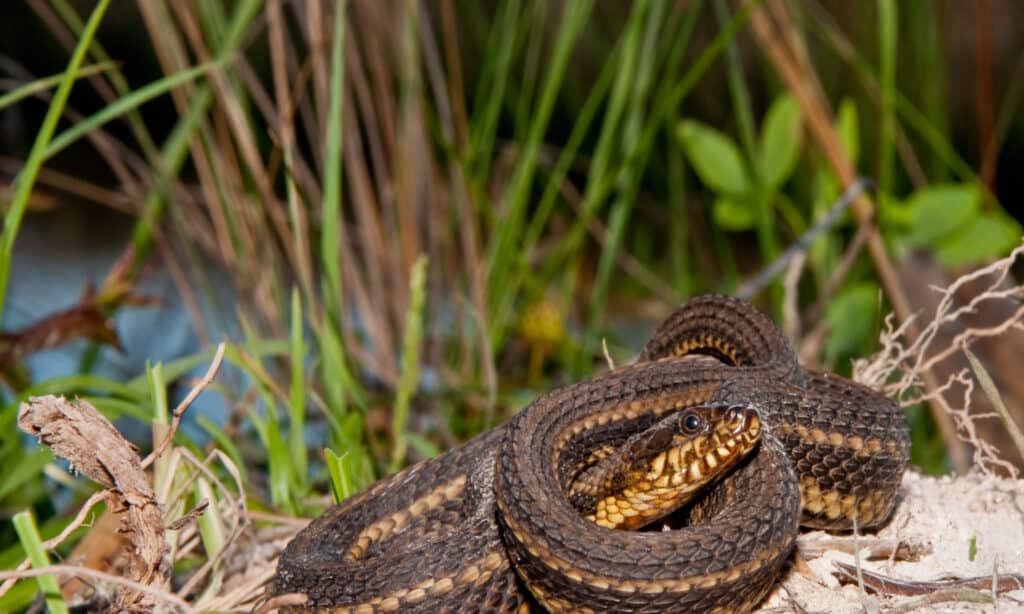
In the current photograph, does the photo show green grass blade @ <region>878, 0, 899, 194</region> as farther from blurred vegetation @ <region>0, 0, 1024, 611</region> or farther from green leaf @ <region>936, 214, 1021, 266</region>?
green leaf @ <region>936, 214, 1021, 266</region>

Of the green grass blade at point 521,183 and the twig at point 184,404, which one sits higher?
the twig at point 184,404

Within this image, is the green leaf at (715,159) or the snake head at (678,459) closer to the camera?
the snake head at (678,459)

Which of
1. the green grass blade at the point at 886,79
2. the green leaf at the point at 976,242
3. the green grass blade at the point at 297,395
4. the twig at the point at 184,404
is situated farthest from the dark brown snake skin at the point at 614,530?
the green leaf at the point at 976,242

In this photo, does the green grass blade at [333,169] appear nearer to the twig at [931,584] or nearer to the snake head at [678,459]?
the snake head at [678,459]

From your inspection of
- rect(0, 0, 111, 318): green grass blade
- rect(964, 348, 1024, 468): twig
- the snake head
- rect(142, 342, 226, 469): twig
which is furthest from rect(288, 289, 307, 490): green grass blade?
rect(964, 348, 1024, 468): twig

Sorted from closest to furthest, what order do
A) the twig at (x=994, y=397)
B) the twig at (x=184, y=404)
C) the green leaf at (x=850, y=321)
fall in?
the twig at (x=184, y=404)
the twig at (x=994, y=397)
the green leaf at (x=850, y=321)

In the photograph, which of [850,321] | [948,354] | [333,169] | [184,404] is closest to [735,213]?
[850,321]

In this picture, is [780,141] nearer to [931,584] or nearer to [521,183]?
[521,183]
